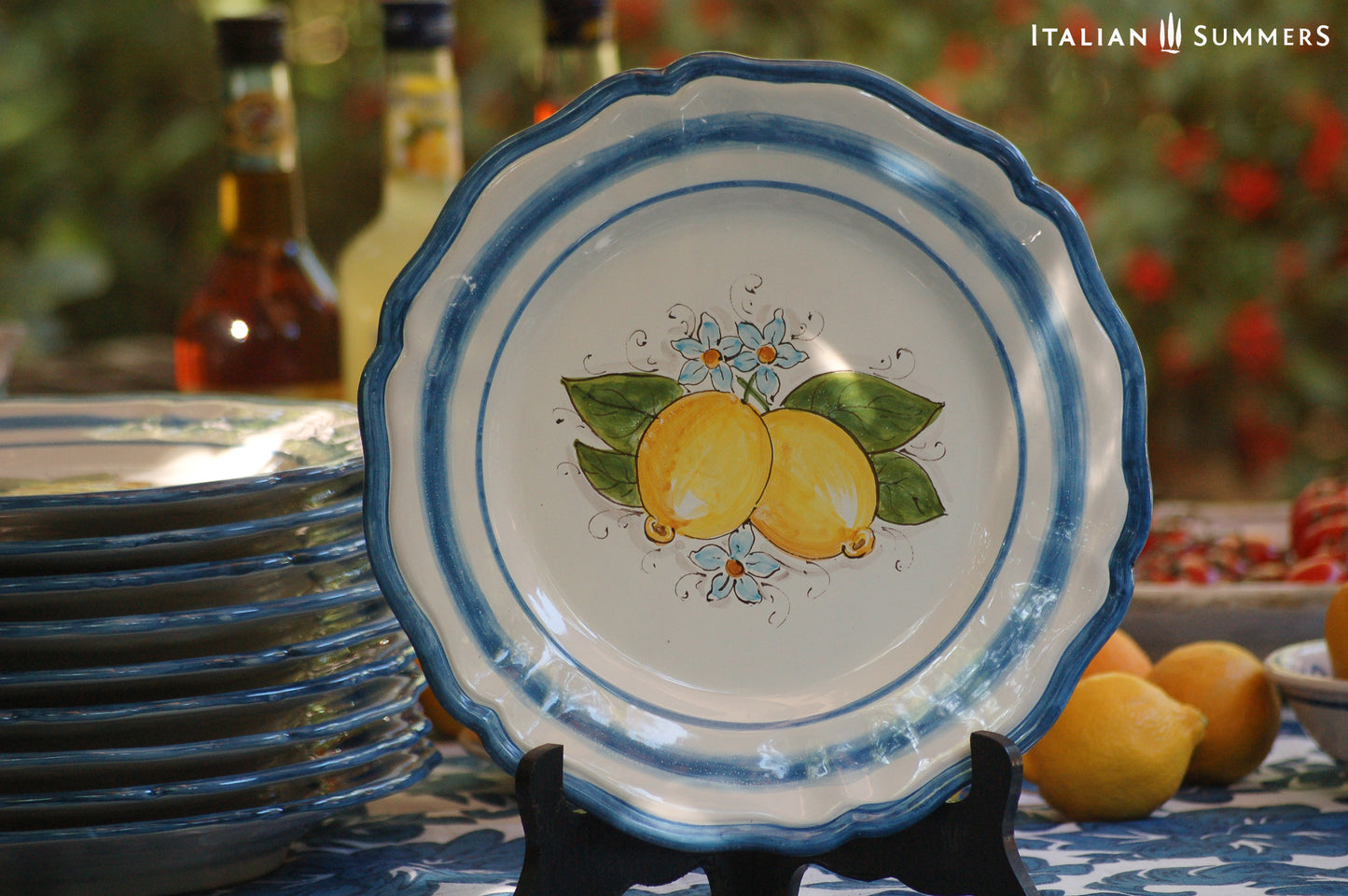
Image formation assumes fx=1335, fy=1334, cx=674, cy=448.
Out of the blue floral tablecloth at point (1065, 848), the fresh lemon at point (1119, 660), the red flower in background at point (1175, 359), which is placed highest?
the red flower in background at point (1175, 359)

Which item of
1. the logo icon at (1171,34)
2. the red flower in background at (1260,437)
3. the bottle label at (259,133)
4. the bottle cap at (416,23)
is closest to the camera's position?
the bottle cap at (416,23)

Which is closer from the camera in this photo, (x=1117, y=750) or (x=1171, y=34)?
(x=1117, y=750)

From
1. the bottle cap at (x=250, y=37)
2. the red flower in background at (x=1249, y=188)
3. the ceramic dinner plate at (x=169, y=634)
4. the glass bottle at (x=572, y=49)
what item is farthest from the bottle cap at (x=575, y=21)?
the red flower in background at (x=1249, y=188)

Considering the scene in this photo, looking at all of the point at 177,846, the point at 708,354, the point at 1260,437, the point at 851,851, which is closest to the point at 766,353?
the point at 708,354

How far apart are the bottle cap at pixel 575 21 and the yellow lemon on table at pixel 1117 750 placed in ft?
1.56

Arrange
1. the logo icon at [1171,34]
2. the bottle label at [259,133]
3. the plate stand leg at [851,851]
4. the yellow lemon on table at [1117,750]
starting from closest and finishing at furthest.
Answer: the plate stand leg at [851,851] → the yellow lemon on table at [1117,750] → the bottle label at [259,133] → the logo icon at [1171,34]

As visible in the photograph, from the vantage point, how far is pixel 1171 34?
222 centimetres

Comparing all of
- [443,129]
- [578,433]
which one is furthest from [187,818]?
[443,129]

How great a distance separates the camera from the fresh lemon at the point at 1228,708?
685mm

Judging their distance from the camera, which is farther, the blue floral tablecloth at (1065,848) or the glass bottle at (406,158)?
the glass bottle at (406,158)

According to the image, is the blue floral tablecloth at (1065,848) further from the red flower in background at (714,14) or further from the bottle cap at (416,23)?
the red flower in background at (714,14)

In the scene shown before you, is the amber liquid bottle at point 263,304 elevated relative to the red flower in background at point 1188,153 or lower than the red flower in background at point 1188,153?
lower

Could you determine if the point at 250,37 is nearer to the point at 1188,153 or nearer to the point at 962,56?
the point at 962,56

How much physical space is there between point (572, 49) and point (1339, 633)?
546 mm
